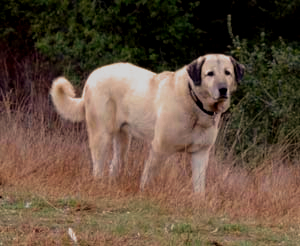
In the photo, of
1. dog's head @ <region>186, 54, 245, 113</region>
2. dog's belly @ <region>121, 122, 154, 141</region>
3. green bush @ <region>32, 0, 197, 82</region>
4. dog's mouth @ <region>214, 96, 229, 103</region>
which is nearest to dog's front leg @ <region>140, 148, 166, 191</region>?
dog's belly @ <region>121, 122, 154, 141</region>

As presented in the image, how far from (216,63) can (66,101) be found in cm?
207

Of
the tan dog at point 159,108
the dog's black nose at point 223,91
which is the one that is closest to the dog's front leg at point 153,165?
the tan dog at point 159,108

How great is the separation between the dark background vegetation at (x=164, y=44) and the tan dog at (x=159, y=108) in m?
2.53

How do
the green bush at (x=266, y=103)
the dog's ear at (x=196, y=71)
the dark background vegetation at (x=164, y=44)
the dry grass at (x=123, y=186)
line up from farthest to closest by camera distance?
the dark background vegetation at (x=164, y=44) → the green bush at (x=266, y=103) → the dog's ear at (x=196, y=71) → the dry grass at (x=123, y=186)

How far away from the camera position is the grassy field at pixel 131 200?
22.4 feet

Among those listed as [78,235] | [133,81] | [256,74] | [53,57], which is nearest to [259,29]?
[53,57]

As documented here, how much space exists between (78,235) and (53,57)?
512 inches

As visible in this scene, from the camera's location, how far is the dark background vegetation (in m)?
13.7

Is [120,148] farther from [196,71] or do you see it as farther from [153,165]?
[196,71]

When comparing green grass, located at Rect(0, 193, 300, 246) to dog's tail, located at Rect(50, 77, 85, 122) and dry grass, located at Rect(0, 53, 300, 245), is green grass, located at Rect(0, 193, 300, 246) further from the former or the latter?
dog's tail, located at Rect(50, 77, 85, 122)

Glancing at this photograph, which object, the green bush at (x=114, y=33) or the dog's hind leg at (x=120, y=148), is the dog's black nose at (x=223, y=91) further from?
the green bush at (x=114, y=33)

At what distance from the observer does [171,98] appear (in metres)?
9.16

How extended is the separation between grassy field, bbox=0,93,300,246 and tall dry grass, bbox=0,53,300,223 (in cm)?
1

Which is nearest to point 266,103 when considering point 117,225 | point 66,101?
point 66,101
